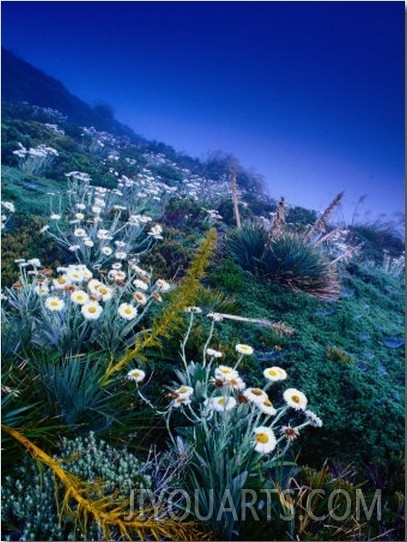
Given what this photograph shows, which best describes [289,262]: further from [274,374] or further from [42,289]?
[42,289]

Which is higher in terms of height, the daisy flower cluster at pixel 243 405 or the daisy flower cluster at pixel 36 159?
the daisy flower cluster at pixel 36 159

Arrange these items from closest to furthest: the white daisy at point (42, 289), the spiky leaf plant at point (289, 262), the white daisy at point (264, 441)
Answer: the white daisy at point (264, 441), the white daisy at point (42, 289), the spiky leaf plant at point (289, 262)

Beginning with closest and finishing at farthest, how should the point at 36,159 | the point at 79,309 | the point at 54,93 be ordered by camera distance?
the point at 79,309, the point at 54,93, the point at 36,159

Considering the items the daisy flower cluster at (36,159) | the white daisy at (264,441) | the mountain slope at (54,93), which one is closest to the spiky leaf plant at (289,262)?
the mountain slope at (54,93)

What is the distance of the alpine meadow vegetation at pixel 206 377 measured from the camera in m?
1.35

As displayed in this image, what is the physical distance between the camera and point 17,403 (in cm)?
153

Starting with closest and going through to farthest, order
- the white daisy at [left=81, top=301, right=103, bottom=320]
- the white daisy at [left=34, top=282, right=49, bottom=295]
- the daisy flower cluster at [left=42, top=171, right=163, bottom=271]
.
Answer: the white daisy at [left=81, top=301, right=103, bottom=320] → the white daisy at [left=34, top=282, right=49, bottom=295] → the daisy flower cluster at [left=42, top=171, right=163, bottom=271]

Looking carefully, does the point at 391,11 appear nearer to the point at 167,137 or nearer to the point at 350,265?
the point at 167,137

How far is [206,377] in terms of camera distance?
5.70ft

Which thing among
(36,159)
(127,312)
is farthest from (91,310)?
(36,159)

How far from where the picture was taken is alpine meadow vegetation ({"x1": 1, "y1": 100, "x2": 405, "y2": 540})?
1.35m

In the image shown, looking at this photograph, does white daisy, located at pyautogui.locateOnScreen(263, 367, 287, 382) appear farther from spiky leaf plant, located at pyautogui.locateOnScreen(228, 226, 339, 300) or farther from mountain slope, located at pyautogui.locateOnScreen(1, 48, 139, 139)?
mountain slope, located at pyautogui.locateOnScreen(1, 48, 139, 139)

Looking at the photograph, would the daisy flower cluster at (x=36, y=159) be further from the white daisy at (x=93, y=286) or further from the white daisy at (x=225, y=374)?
the white daisy at (x=225, y=374)

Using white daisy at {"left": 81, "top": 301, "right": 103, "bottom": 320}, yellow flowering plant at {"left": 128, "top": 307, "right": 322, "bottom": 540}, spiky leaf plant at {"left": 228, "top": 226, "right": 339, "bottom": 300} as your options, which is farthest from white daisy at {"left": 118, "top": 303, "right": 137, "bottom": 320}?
spiky leaf plant at {"left": 228, "top": 226, "right": 339, "bottom": 300}
